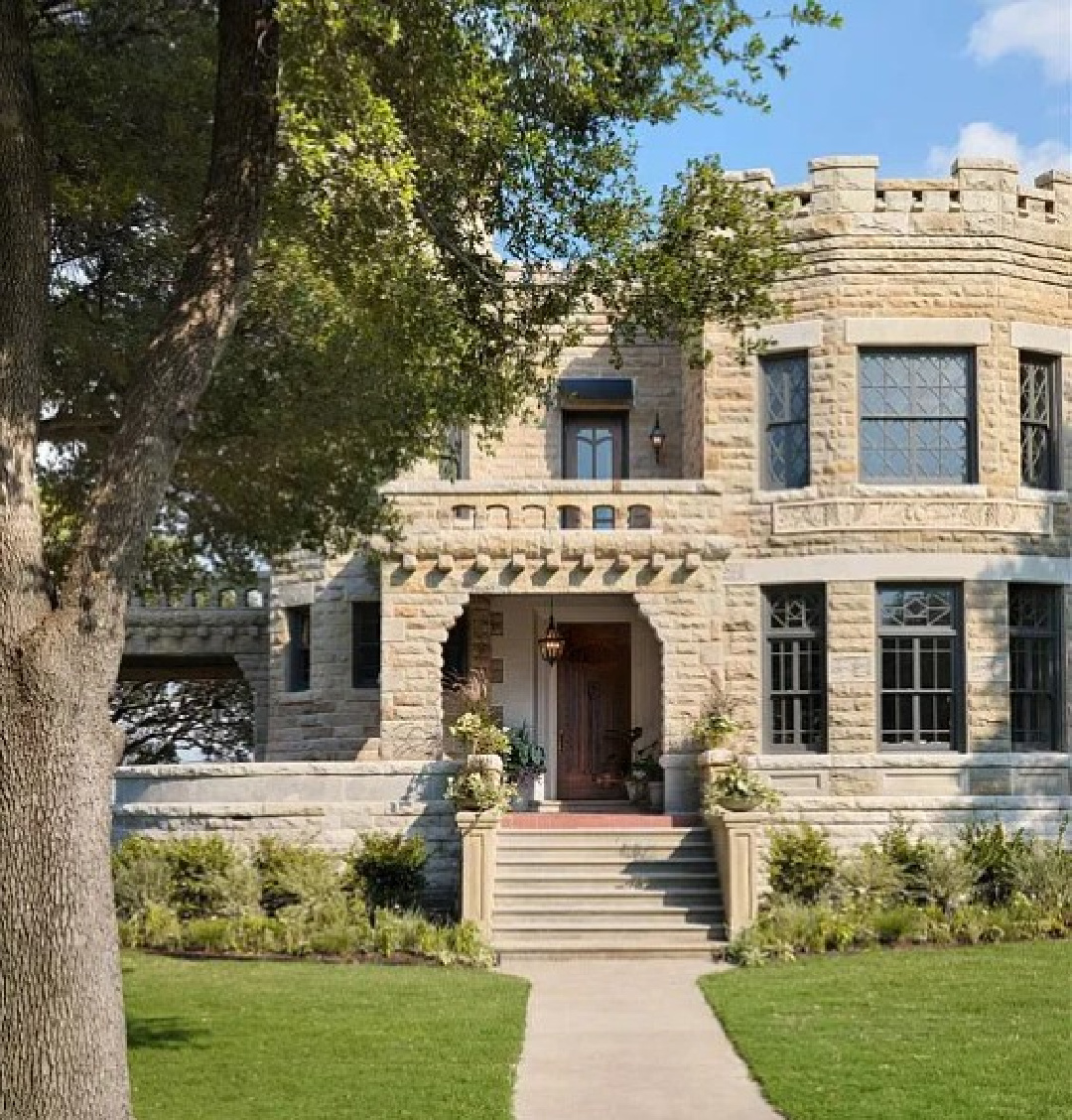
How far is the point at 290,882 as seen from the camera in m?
17.8

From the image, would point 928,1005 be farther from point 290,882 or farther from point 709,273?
point 290,882

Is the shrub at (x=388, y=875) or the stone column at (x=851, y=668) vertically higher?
the stone column at (x=851, y=668)

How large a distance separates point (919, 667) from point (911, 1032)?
8604 mm

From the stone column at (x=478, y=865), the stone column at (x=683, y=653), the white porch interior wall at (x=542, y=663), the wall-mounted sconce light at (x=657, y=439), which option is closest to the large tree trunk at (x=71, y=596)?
the stone column at (x=478, y=865)

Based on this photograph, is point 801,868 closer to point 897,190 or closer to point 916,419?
point 916,419

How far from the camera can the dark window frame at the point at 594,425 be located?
2330cm

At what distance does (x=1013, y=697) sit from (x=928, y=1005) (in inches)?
310

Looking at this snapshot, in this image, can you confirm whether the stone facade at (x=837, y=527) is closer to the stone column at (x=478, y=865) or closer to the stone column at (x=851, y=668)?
the stone column at (x=851, y=668)

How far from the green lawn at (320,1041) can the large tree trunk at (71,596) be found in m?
1.56

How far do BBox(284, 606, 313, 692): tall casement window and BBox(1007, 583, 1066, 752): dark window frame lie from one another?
941cm

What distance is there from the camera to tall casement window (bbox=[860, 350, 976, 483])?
65.9 ft

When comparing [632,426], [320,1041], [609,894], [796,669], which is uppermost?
[632,426]

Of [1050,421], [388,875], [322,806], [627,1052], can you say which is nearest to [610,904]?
[388,875]

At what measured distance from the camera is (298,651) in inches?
916
